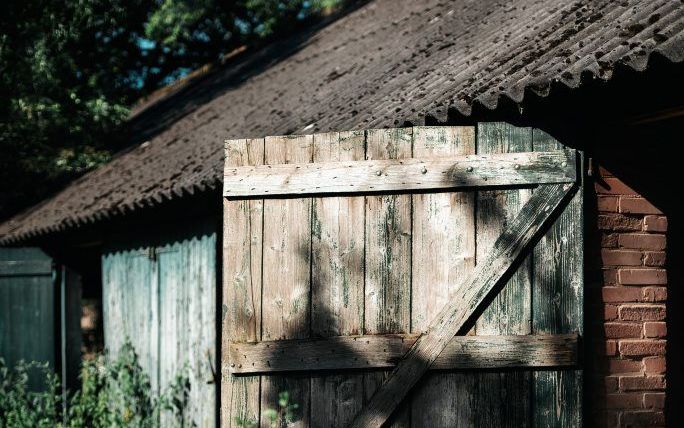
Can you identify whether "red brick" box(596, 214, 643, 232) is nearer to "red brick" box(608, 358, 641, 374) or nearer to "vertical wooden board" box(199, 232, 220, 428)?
"red brick" box(608, 358, 641, 374)

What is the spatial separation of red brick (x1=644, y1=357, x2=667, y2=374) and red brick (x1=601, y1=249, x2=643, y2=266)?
0.45 meters

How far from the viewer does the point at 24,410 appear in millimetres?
8133

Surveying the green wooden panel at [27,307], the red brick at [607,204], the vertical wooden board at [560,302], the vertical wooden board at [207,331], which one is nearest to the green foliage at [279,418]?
the vertical wooden board at [560,302]

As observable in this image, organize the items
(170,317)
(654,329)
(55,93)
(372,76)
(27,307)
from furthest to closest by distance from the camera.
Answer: (55,93) → (27,307) → (170,317) → (372,76) → (654,329)

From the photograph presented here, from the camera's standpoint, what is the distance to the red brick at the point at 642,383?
4586 millimetres

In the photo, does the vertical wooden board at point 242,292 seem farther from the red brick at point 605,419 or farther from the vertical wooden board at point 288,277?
the red brick at point 605,419

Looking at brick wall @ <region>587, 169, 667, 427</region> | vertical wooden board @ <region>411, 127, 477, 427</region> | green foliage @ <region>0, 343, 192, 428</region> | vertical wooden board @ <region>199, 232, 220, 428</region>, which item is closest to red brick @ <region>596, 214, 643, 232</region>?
brick wall @ <region>587, 169, 667, 427</region>

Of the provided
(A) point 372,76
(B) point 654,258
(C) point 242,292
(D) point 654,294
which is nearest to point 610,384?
(D) point 654,294

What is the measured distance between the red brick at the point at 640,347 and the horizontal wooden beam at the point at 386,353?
1.34 feet

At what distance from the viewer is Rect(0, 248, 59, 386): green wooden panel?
10.1 m

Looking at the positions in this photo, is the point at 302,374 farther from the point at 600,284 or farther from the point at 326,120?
the point at 326,120

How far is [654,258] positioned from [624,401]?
0.69 metres

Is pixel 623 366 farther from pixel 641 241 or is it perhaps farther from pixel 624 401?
pixel 641 241

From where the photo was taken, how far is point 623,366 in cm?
460
